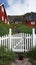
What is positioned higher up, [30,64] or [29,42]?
[29,42]

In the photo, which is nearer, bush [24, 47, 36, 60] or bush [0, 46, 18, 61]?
bush [0, 46, 18, 61]

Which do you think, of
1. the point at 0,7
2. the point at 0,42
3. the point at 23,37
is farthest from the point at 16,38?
the point at 0,7

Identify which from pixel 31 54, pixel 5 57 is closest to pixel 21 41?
pixel 31 54

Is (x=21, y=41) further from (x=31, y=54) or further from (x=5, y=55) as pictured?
(x=5, y=55)

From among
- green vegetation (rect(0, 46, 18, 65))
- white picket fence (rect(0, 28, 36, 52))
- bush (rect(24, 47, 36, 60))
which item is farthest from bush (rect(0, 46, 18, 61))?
white picket fence (rect(0, 28, 36, 52))

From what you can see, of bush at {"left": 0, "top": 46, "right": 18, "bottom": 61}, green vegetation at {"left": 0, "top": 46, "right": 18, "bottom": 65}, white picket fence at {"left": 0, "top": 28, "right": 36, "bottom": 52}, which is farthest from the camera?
white picket fence at {"left": 0, "top": 28, "right": 36, "bottom": 52}

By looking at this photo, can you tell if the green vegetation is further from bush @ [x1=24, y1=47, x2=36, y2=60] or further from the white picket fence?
the white picket fence

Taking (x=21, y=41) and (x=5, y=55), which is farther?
(x=21, y=41)

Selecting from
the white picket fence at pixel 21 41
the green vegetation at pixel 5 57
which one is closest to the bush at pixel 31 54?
the white picket fence at pixel 21 41

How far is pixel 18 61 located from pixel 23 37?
2591 mm

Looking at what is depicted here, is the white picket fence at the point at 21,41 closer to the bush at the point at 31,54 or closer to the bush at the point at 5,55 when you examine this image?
the bush at the point at 31,54

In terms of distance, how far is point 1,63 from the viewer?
9367 millimetres

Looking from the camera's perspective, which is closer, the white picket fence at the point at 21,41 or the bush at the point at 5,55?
the bush at the point at 5,55

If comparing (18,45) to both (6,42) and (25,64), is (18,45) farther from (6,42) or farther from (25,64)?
(25,64)
